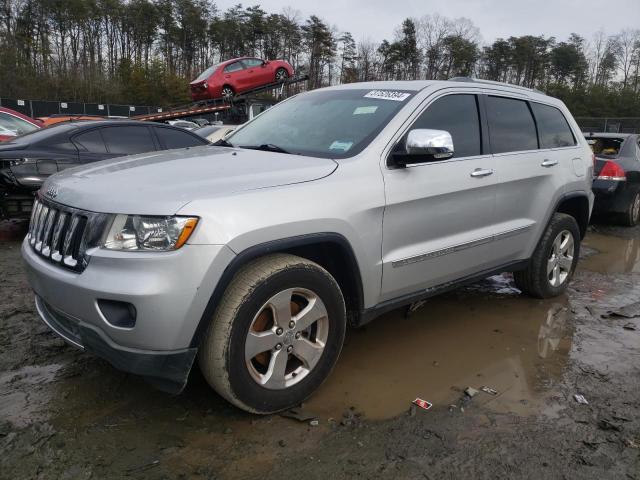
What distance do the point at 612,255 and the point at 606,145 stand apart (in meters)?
2.77

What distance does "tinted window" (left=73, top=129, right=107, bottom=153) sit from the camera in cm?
646

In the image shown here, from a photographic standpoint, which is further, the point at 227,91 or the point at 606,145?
the point at 227,91

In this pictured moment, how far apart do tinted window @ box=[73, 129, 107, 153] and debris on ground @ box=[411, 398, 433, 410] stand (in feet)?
17.7

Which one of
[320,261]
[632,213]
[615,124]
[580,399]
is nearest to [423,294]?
[320,261]

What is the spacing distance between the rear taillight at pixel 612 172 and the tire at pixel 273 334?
23.2 feet

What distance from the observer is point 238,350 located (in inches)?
95.1

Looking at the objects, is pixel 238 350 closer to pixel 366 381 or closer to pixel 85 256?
pixel 85 256

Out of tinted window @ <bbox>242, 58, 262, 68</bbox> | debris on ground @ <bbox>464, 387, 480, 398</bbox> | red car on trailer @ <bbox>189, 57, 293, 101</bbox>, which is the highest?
tinted window @ <bbox>242, 58, 262, 68</bbox>

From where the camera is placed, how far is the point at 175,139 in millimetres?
7180

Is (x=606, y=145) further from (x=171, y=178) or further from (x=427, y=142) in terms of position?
(x=171, y=178)

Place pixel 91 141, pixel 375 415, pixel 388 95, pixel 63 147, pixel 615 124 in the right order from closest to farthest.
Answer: pixel 375 415 < pixel 388 95 < pixel 63 147 < pixel 91 141 < pixel 615 124

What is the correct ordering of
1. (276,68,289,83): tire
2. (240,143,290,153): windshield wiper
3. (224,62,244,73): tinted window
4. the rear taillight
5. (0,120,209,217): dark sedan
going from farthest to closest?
1. (276,68,289,83): tire
2. (224,62,244,73): tinted window
3. the rear taillight
4. (0,120,209,217): dark sedan
5. (240,143,290,153): windshield wiper

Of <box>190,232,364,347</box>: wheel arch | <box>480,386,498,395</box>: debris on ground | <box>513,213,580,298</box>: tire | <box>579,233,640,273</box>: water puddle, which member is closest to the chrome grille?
<box>190,232,364,347</box>: wheel arch

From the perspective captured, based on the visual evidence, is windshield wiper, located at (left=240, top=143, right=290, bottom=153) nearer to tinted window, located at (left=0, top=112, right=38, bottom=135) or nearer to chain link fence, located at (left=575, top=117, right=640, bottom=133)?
tinted window, located at (left=0, top=112, right=38, bottom=135)
